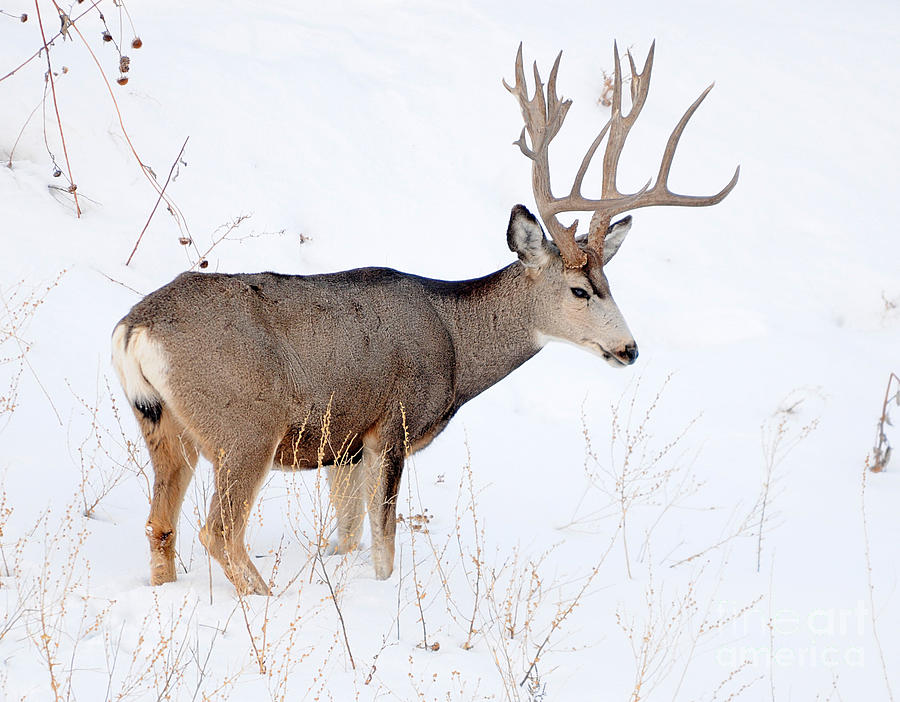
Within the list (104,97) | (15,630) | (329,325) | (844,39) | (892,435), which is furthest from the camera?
(844,39)

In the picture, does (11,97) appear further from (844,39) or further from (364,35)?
(844,39)

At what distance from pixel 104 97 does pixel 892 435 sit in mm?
8274

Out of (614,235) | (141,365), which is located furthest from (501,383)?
(141,365)

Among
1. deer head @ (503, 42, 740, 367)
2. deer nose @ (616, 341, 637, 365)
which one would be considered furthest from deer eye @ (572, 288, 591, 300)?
deer nose @ (616, 341, 637, 365)

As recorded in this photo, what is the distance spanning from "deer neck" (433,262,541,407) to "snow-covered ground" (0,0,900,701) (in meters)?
0.83

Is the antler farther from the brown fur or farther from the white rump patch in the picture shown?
the white rump patch

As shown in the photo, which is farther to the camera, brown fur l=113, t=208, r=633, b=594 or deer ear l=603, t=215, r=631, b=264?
deer ear l=603, t=215, r=631, b=264

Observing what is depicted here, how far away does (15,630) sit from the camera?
4.09 meters

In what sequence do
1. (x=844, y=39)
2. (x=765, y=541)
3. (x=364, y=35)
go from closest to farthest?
1. (x=765, y=541)
2. (x=364, y=35)
3. (x=844, y=39)

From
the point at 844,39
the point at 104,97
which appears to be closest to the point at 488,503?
the point at 104,97

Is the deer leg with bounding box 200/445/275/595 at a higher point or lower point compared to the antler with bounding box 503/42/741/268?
lower

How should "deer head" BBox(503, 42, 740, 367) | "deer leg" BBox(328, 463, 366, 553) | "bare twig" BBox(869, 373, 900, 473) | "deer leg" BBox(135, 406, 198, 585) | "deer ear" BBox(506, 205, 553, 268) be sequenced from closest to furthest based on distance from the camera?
"deer leg" BBox(135, 406, 198, 585) → "deer leg" BBox(328, 463, 366, 553) → "deer ear" BBox(506, 205, 553, 268) → "deer head" BBox(503, 42, 740, 367) → "bare twig" BBox(869, 373, 900, 473)

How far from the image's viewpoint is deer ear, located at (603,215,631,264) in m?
6.41

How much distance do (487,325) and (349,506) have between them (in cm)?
135
